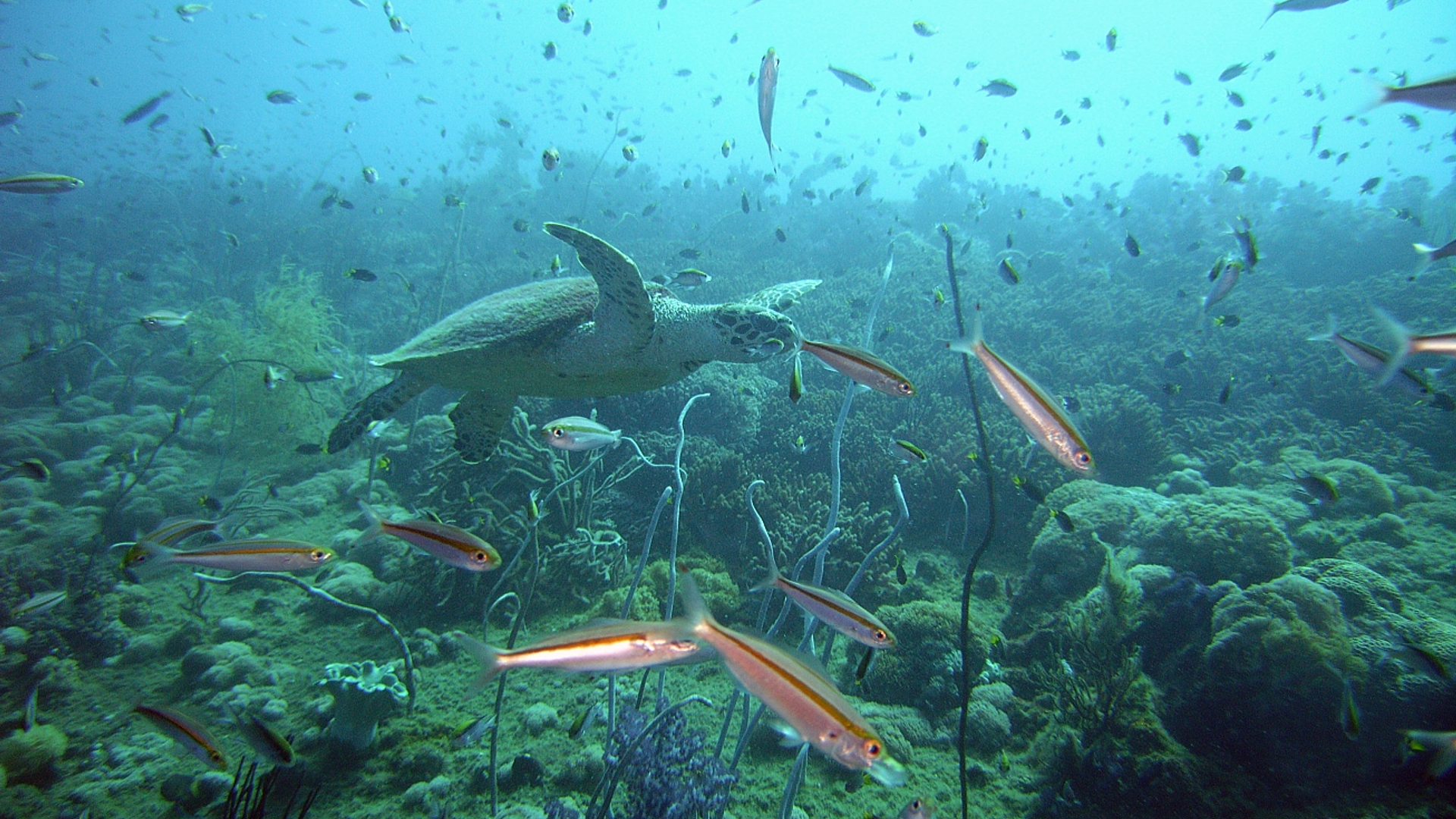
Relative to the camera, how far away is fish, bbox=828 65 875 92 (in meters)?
8.47

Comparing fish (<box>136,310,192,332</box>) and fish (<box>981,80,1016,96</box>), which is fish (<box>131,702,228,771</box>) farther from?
fish (<box>981,80,1016,96</box>)

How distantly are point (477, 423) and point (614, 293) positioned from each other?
97.3 inches

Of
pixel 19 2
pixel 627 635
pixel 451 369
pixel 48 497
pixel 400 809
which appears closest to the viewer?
pixel 627 635

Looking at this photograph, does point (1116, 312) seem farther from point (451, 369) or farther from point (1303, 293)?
point (451, 369)

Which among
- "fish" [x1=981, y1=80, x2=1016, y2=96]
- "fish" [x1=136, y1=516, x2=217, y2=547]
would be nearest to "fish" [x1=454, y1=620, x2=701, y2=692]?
"fish" [x1=136, y1=516, x2=217, y2=547]

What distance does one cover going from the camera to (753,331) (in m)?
4.09

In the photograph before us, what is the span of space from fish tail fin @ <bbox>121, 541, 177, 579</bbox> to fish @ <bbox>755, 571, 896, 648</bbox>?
9.43 ft

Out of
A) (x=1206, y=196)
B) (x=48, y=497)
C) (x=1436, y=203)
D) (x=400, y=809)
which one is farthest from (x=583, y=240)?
(x=1436, y=203)

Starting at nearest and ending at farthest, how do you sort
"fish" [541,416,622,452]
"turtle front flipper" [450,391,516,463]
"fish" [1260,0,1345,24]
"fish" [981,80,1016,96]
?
"fish" [541,416,622,452]
"turtle front flipper" [450,391,516,463]
"fish" [1260,0,1345,24]
"fish" [981,80,1016,96]

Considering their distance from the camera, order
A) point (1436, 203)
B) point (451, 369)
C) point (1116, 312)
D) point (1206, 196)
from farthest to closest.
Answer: point (1206, 196) < point (1436, 203) < point (1116, 312) < point (451, 369)

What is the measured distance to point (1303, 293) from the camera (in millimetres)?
14383

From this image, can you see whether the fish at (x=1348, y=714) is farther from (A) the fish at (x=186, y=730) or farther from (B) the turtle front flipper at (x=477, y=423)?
(B) the turtle front flipper at (x=477, y=423)

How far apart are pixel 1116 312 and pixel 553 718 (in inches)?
644

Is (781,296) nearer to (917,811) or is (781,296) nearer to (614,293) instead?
(614,293)
